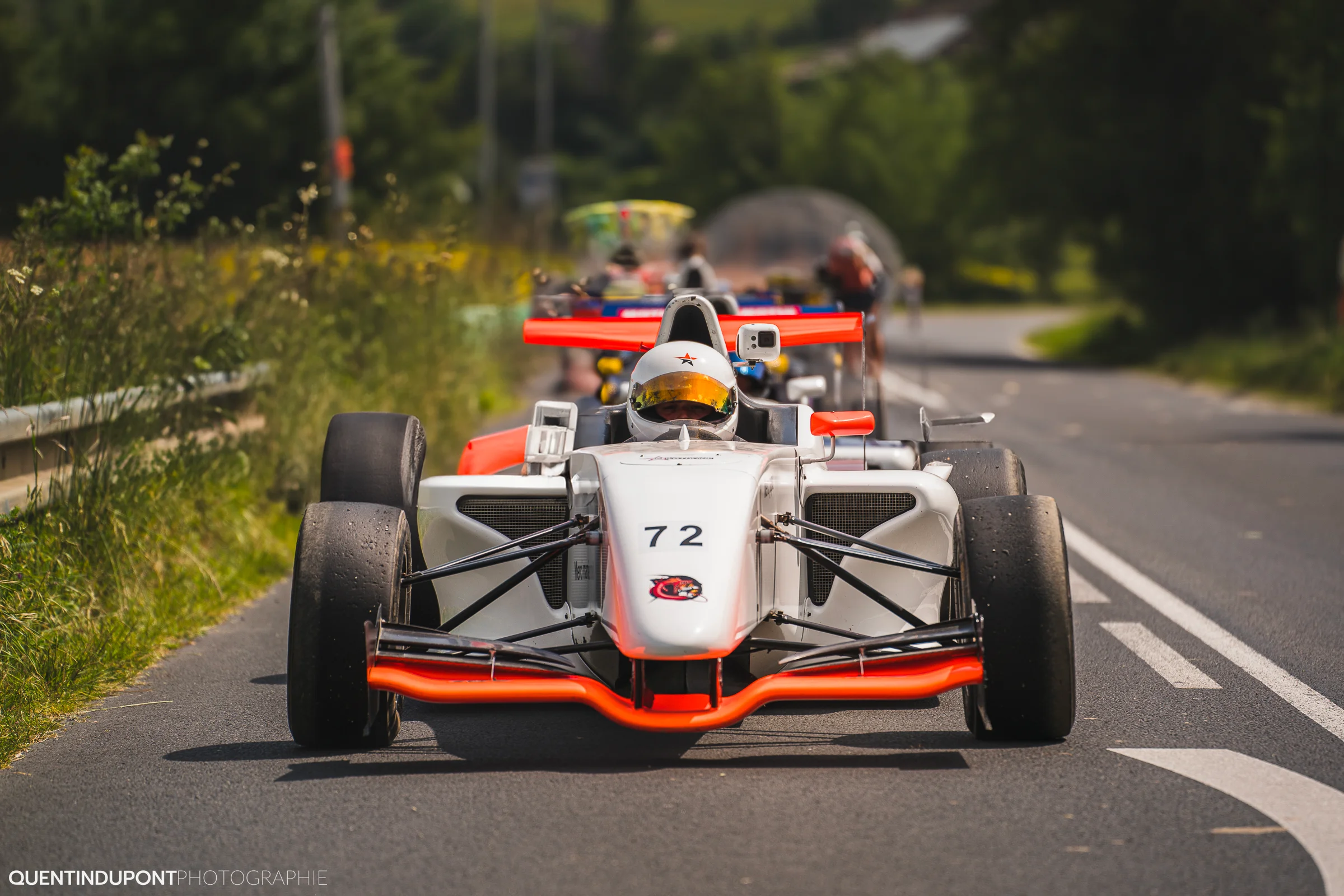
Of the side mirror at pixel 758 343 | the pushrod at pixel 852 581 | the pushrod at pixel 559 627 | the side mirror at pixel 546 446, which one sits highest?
the side mirror at pixel 758 343

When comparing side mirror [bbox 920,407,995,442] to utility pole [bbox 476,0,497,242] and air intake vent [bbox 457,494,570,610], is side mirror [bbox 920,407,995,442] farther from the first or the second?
utility pole [bbox 476,0,497,242]

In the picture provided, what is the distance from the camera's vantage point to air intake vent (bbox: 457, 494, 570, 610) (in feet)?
22.3

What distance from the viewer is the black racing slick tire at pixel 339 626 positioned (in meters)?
5.97

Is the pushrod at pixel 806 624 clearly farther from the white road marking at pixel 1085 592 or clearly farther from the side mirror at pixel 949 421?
the white road marking at pixel 1085 592

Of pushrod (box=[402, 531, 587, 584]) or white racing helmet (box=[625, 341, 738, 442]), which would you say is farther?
white racing helmet (box=[625, 341, 738, 442])

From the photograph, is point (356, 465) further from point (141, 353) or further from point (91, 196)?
point (91, 196)

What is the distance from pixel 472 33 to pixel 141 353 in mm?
131012

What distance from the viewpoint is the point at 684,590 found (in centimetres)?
580

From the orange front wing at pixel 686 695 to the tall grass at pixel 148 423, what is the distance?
151cm

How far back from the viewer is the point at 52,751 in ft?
20.5

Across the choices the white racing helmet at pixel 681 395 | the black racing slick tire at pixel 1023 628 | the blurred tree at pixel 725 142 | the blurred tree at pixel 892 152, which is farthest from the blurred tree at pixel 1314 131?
the blurred tree at pixel 725 142

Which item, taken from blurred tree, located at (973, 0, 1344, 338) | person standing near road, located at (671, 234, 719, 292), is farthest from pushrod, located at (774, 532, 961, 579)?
blurred tree, located at (973, 0, 1344, 338)

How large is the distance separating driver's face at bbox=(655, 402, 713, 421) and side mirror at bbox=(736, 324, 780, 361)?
0.46 meters

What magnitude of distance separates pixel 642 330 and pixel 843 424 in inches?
70.3
